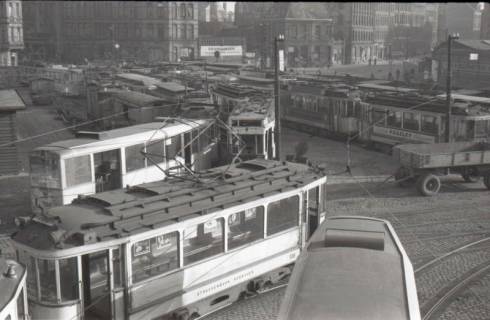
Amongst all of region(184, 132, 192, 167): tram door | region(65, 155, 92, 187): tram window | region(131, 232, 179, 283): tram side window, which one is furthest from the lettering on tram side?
region(184, 132, 192, 167): tram door

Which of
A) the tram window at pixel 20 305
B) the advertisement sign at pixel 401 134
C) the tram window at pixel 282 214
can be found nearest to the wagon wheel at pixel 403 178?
the advertisement sign at pixel 401 134

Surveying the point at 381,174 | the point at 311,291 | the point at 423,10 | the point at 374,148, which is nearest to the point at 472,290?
the point at 311,291

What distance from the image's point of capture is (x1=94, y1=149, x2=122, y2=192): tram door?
18609 mm

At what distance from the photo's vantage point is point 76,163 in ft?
58.9

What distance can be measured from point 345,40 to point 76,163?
96691mm

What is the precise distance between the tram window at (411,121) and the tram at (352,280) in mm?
19238

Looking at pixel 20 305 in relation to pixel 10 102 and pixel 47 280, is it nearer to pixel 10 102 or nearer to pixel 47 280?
pixel 47 280

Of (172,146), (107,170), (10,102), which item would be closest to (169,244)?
(107,170)

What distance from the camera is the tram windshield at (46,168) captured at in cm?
1770

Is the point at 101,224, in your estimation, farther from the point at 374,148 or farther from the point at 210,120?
the point at 374,148

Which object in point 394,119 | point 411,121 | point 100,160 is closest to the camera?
point 100,160

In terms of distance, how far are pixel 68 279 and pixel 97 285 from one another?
644mm

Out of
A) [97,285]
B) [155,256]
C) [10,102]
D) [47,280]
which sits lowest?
[97,285]

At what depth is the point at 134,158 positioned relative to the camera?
19484mm
